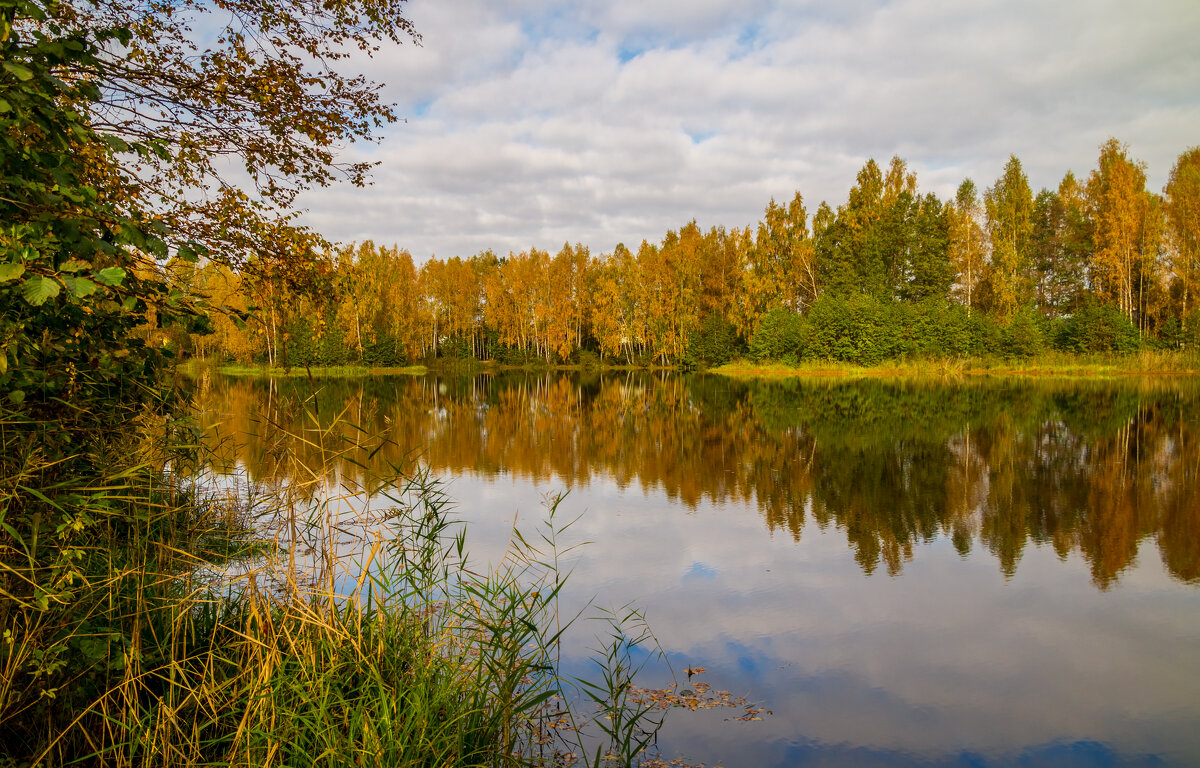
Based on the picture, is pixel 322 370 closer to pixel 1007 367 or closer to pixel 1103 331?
pixel 1007 367

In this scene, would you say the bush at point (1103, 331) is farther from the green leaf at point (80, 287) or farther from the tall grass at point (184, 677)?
the green leaf at point (80, 287)

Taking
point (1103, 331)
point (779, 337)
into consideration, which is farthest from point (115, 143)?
point (1103, 331)

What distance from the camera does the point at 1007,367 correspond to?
4281 cm

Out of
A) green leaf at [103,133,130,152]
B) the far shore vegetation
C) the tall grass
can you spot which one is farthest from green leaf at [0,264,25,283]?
green leaf at [103,133,130,152]

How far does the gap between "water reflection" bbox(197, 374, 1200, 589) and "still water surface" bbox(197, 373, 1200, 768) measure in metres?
0.08

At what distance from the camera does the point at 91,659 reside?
10.4 feet

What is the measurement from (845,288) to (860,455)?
37427mm

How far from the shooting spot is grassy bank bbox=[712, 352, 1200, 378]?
38688 millimetres

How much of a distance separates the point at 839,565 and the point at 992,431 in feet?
40.6

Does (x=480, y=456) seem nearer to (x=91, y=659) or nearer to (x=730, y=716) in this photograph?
(x=730, y=716)

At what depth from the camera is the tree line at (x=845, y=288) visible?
42188mm

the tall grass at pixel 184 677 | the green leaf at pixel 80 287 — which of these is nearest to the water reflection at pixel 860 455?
the tall grass at pixel 184 677

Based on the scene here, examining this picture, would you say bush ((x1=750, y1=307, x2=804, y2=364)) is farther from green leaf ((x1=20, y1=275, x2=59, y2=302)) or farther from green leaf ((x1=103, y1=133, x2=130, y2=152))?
green leaf ((x1=20, y1=275, x2=59, y2=302))

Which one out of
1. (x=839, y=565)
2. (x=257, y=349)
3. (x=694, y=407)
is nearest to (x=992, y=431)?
(x=694, y=407)
